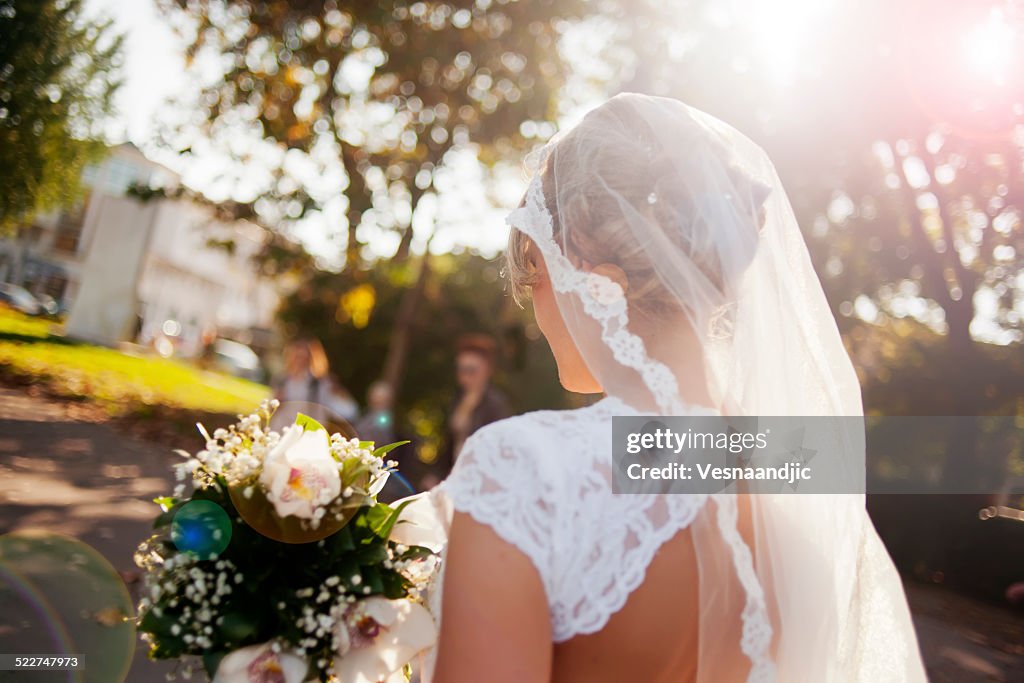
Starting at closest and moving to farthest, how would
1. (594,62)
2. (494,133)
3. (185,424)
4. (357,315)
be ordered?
(185,424), (494,133), (594,62), (357,315)

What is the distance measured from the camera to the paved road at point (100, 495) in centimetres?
466

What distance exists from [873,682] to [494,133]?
1061 cm

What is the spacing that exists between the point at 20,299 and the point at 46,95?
1418mm

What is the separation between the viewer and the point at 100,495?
5.50m

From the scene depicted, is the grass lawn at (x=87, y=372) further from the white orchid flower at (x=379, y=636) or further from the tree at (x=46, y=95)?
the white orchid flower at (x=379, y=636)

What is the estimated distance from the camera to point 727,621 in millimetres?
1524

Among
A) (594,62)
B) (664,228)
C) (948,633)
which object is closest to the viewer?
(664,228)

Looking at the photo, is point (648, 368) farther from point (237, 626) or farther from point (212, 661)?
point (212, 661)

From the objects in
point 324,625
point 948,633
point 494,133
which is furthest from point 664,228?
point 494,133

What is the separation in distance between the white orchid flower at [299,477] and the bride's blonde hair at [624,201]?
2.41 ft

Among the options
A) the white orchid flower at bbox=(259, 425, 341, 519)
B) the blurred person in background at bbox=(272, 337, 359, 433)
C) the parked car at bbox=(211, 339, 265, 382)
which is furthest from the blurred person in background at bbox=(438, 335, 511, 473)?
the parked car at bbox=(211, 339, 265, 382)

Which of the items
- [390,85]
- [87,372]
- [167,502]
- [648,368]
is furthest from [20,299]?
[390,85]

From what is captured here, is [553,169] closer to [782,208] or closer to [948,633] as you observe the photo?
[782,208]

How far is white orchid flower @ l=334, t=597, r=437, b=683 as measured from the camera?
62.3 inches
